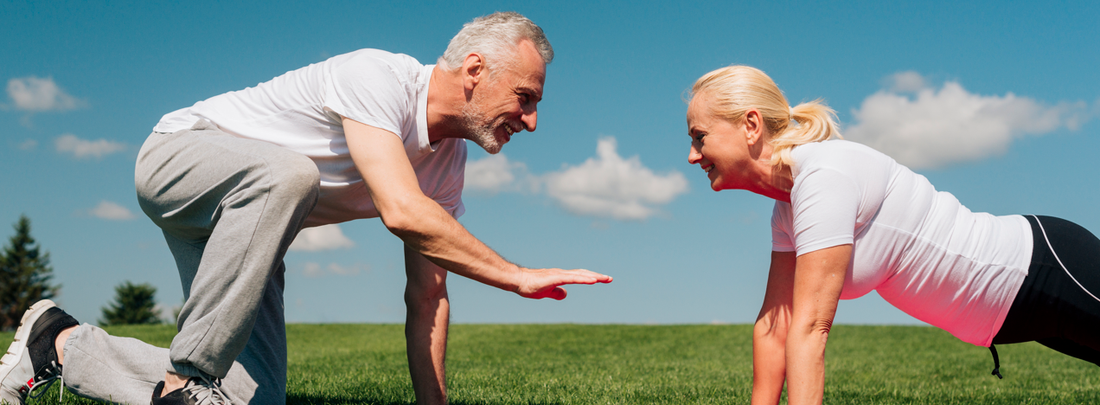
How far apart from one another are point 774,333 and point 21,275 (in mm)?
57911

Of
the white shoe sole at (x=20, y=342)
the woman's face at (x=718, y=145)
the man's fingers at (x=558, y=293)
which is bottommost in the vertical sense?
the white shoe sole at (x=20, y=342)

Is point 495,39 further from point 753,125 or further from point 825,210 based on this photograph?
point 825,210

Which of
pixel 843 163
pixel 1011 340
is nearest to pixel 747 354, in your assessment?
pixel 1011 340

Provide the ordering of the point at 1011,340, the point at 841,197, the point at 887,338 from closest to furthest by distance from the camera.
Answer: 1. the point at 841,197
2. the point at 1011,340
3. the point at 887,338

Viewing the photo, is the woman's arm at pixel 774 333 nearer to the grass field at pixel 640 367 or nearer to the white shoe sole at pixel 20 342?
the grass field at pixel 640 367

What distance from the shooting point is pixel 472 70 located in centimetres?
332

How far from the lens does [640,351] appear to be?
12523mm

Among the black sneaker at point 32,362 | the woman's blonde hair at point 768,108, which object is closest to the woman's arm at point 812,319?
the woman's blonde hair at point 768,108

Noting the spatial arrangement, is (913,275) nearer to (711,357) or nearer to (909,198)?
(909,198)

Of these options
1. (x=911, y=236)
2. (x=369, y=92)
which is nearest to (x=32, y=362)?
(x=369, y=92)

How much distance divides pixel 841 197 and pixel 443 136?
1998 mm

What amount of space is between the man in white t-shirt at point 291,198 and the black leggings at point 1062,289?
1956 mm

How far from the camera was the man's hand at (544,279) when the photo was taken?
8.86ft

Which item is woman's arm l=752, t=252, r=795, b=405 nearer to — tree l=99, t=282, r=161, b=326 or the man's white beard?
the man's white beard
